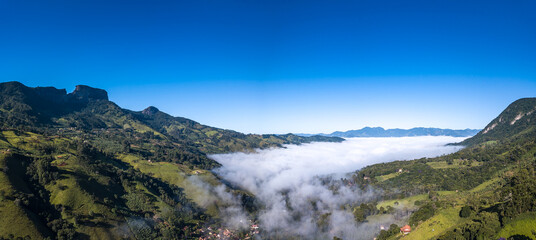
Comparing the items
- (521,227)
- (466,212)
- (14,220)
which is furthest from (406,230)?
(14,220)

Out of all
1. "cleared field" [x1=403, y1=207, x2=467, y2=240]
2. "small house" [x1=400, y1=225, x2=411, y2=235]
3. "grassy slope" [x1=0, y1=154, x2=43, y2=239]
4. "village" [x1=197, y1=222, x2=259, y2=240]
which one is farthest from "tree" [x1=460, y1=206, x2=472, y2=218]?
"grassy slope" [x1=0, y1=154, x2=43, y2=239]

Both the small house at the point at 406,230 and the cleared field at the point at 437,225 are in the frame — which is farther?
the small house at the point at 406,230

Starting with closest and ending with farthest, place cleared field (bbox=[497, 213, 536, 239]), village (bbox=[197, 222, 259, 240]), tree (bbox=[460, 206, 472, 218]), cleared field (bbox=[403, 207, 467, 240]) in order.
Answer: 1. cleared field (bbox=[497, 213, 536, 239])
2. cleared field (bbox=[403, 207, 467, 240])
3. tree (bbox=[460, 206, 472, 218])
4. village (bbox=[197, 222, 259, 240])

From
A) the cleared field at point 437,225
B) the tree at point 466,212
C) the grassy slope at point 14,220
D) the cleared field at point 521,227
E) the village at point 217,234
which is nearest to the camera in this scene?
the cleared field at point 521,227

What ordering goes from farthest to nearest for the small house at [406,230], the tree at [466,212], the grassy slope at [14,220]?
the small house at [406,230] < the tree at [466,212] < the grassy slope at [14,220]

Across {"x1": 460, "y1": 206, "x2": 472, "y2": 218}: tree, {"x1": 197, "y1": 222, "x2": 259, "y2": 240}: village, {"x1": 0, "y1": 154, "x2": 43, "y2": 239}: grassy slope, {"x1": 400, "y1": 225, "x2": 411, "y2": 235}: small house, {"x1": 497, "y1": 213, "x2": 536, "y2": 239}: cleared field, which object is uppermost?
{"x1": 497, "y1": 213, "x2": 536, "y2": 239}: cleared field

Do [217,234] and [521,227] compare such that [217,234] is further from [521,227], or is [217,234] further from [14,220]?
[521,227]

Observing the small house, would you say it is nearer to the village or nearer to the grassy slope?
the village

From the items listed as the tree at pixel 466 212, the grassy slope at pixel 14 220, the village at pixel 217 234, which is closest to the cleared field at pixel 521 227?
the tree at pixel 466 212

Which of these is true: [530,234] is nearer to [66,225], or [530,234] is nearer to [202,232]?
[202,232]

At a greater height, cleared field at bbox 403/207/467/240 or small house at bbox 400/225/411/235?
cleared field at bbox 403/207/467/240

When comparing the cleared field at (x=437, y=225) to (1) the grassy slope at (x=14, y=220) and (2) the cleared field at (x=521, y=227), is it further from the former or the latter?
(1) the grassy slope at (x=14, y=220)

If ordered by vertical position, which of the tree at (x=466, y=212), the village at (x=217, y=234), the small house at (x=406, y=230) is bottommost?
the village at (x=217, y=234)

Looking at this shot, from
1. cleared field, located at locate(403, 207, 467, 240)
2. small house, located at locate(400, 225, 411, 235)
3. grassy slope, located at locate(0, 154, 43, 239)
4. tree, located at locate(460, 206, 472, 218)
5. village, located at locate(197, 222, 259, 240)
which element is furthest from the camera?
village, located at locate(197, 222, 259, 240)
